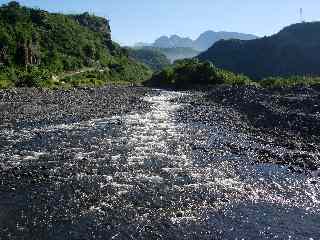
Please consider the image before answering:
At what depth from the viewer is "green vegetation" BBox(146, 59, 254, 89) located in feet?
468

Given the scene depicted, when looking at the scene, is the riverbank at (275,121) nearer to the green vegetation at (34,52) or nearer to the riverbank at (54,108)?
the riverbank at (54,108)

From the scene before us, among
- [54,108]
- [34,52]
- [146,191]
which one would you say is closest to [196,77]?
[34,52]

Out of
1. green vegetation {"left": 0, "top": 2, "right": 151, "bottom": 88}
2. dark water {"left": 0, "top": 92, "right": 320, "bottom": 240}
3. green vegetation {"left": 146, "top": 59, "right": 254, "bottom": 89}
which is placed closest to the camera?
dark water {"left": 0, "top": 92, "right": 320, "bottom": 240}

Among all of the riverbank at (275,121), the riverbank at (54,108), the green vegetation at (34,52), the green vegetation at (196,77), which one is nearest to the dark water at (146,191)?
the riverbank at (275,121)

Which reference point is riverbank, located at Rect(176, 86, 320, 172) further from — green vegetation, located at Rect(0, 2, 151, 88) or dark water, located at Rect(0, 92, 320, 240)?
green vegetation, located at Rect(0, 2, 151, 88)

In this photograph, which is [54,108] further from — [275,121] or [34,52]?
[34,52]

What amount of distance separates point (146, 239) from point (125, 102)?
65.3 metres

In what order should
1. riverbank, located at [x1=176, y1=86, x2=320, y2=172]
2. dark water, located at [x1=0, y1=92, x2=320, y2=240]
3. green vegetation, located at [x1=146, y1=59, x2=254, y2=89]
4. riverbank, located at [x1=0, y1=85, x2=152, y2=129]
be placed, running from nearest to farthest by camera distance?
dark water, located at [x1=0, y1=92, x2=320, y2=240]
riverbank, located at [x1=176, y1=86, x2=320, y2=172]
riverbank, located at [x1=0, y1=85, x2=152, y2=129]
green vegetation, located at [x1=146, y1=59, x2=254, y2=89]

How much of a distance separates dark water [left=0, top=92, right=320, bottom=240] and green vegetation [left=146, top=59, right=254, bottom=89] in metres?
93.4

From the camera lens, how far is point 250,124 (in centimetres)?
6119

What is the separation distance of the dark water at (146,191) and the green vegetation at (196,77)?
306ft

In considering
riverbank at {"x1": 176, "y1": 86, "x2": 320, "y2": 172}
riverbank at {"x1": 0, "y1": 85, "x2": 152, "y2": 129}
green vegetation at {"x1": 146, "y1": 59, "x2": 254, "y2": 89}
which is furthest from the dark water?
green vegetation at {"x1": 146, "y1": 59, "x2": 254, "y2": 89}

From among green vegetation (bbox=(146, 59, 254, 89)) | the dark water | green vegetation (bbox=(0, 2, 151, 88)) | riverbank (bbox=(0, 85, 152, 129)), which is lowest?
the dark water

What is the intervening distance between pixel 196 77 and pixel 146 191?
11846 centimetres
